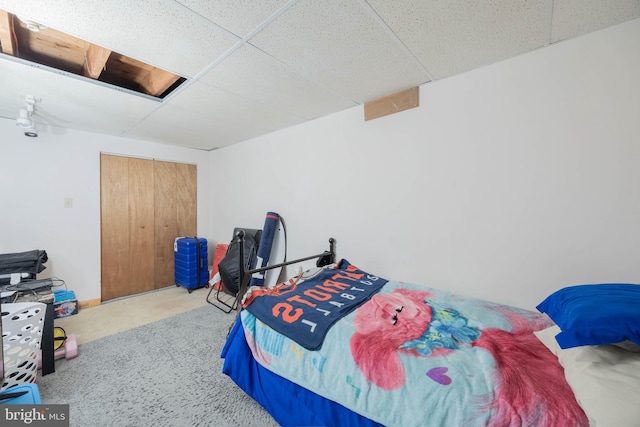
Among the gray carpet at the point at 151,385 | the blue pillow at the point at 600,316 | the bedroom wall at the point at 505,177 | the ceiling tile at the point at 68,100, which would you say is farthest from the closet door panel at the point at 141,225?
the blue pillow at the point at 600,316

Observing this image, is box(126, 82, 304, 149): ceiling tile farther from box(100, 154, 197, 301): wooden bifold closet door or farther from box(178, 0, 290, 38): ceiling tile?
box(178, 0, 290, 38): ceiling tile

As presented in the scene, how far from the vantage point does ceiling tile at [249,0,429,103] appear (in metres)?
1.23

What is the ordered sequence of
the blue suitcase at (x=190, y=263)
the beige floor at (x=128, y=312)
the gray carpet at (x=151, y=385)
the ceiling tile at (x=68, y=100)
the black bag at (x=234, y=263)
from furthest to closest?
the blue suitcase at (x=190, y=263)
the black bag at (x=234, y=263)
the beige floor at (x=128, y=312)
the ceiling tile at (x=68, y=100)
the gray carpet at (x=151, y=385)

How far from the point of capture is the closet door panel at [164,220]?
370 centimetres

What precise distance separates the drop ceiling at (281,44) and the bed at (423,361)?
1409 mm

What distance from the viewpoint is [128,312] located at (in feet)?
9.74

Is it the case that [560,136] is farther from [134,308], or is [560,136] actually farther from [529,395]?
[134,308]

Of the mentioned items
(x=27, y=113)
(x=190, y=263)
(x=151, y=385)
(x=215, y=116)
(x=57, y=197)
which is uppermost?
(x=215, y=116)

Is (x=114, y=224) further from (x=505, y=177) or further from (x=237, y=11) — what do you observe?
(x=505, y=177)

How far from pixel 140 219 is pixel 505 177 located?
4.33m

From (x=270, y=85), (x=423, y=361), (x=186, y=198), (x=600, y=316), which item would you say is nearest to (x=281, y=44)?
(x=270, y=85)

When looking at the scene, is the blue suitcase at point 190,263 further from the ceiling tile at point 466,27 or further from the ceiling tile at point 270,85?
the ceiling tile at point 466,27

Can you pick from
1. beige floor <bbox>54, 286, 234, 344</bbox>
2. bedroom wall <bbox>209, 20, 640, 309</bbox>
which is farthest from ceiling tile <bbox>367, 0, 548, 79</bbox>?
beige floor <bbox>54, 286, 234, 344</bbox>

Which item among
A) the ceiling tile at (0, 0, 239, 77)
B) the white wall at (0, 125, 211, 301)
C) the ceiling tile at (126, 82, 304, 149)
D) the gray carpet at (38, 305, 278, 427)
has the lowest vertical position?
the gray carpet at (38, 305, 278, 427)
